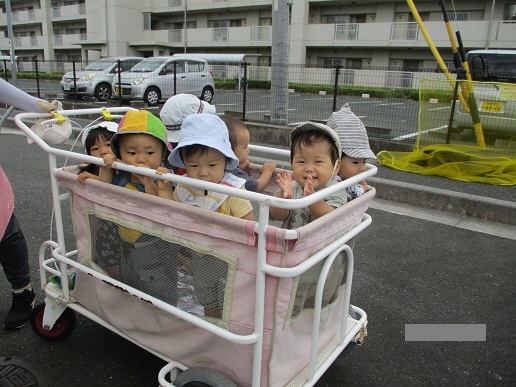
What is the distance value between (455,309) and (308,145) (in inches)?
69.1

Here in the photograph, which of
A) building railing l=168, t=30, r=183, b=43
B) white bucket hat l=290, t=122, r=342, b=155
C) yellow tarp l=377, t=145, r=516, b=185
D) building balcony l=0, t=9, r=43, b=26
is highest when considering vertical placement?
building balcony l=0, t=9, r=43, b=26

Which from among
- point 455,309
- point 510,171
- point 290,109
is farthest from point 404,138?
point 455,309

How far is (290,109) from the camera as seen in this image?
1044 cm

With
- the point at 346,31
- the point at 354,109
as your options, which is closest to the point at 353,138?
the point at 354,109

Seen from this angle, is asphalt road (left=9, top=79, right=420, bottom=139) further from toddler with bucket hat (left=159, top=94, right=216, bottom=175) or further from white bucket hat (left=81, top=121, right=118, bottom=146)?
white bucket hat (left=81, top=121, right=118, bottom=146)

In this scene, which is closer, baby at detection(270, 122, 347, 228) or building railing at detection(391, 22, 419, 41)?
baby at detection(270, 122, 347, 228)

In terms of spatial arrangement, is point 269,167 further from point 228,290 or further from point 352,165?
point 228,290

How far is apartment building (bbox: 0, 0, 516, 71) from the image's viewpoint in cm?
2238

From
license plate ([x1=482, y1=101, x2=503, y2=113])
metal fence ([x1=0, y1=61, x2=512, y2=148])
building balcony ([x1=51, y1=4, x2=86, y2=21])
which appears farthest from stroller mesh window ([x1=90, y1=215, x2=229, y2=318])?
building balcony ([x1=51, y1=4, x2=86, y2=21])

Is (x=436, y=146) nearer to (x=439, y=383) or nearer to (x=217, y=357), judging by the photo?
(x=439, y=383)

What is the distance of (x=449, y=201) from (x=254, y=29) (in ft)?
85.1

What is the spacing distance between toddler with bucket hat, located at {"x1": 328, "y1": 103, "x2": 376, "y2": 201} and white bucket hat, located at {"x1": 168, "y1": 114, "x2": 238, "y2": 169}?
0.55 m

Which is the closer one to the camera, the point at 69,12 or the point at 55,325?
the point at 55,325

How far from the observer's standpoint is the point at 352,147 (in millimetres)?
2008
